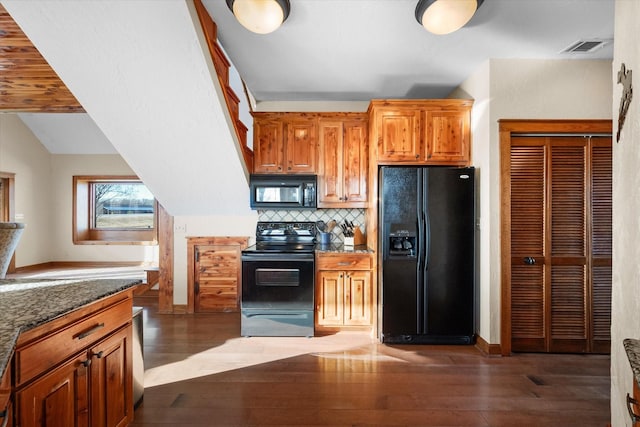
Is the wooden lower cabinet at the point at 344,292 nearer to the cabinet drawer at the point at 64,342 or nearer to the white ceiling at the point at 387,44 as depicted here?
the white ceiling at the point at 387,44

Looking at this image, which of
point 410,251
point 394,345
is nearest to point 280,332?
point 394,345

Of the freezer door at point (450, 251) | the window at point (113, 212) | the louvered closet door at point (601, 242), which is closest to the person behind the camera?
the louvered closet door at point (601, 242)

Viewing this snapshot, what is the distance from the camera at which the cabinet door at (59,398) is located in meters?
1.12

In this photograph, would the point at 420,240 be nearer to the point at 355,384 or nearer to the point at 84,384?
the point at 355,384

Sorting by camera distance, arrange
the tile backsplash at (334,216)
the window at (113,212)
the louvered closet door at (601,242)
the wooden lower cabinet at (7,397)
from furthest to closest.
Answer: the window at (113,212) < the tile backsplash at (334,216) < the louvered closet door at (601,242) < the wooden lower cabinet at (7,397)

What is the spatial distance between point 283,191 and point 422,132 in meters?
1.60

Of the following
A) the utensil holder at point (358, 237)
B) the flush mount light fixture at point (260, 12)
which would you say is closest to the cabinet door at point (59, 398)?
the flush mount light fixture at point (260, 12)

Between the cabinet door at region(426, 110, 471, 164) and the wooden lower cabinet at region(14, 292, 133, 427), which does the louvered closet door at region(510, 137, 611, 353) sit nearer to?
the cabinet door at region(426, 110, 471, 164)

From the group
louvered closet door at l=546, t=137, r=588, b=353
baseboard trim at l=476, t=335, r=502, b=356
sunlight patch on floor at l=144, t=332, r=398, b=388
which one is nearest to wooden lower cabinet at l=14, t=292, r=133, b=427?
sunlight patch on floor at l=144, t=332, r=398, b=388

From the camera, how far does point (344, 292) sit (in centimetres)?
340

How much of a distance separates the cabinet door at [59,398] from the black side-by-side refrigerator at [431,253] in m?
2.41

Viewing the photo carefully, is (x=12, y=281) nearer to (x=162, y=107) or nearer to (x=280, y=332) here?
(x=162, y=107)

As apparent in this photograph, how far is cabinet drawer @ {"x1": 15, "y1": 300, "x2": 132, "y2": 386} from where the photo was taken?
1.11m

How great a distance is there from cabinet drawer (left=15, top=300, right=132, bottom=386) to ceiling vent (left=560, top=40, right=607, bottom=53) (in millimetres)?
3757
